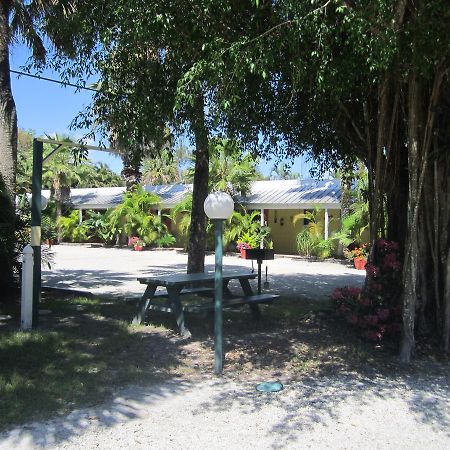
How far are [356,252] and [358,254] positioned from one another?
0.13 meters

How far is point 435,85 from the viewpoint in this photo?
589cm

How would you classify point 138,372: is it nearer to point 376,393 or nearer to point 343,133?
point 376,393

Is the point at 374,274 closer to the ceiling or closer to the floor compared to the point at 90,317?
closer to the ceiling

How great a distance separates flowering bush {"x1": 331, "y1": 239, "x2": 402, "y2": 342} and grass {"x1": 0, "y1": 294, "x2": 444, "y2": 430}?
246 mm

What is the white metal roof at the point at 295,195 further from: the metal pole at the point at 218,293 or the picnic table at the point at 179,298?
the metal pole at the point at 218,293

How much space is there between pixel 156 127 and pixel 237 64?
1.69 m

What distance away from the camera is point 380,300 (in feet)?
22.6

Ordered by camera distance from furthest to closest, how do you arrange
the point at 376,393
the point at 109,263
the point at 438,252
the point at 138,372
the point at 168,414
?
the point at 109,263, the point at 438,252, the point at 138,372, the point at 376,393, the point at 168,414

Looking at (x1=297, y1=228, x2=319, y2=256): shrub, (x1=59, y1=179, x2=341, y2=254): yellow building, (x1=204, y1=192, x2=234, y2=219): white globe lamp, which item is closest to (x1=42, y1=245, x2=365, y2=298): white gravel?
(x1=297, y1=228, x2=319, y2=256): shrub

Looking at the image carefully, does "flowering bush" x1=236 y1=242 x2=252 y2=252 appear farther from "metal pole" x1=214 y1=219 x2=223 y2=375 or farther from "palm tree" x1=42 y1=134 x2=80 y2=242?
"metal pole" x1=214 y1=219 x2=223 y2=375

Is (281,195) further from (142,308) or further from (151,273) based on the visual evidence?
(142,308)

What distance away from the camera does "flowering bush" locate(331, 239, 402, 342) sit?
22.1 feet

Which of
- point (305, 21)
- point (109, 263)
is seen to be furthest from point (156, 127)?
point (109, 263)

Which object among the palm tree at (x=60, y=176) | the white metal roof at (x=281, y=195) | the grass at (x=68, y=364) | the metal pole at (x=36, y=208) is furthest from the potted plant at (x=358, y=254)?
the palm tree at (x=60, y=176)
